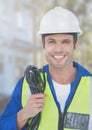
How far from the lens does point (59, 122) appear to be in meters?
1.90

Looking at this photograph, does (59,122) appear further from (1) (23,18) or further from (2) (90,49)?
(1) (23,18)

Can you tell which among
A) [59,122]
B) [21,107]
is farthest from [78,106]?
[21,107]

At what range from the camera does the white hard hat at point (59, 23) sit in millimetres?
1849

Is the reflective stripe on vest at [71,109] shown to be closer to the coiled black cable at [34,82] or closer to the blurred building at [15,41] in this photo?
the coiled black cable at [34,82]

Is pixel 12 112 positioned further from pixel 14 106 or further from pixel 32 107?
pixel 32 107

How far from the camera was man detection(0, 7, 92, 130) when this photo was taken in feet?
6.05

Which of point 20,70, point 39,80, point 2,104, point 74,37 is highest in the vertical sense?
point 74,37

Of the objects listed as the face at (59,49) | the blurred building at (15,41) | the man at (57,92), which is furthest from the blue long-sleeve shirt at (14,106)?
the blurred building at (15,41)

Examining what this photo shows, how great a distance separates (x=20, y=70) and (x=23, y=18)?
863 millimetres

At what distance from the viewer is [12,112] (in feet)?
6.28

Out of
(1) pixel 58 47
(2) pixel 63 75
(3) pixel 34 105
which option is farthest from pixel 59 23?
(3) pixel 34 105

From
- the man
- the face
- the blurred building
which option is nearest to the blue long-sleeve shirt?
the man

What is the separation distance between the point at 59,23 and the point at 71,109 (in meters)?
0.39

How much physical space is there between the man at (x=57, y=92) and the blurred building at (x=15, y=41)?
471cm
